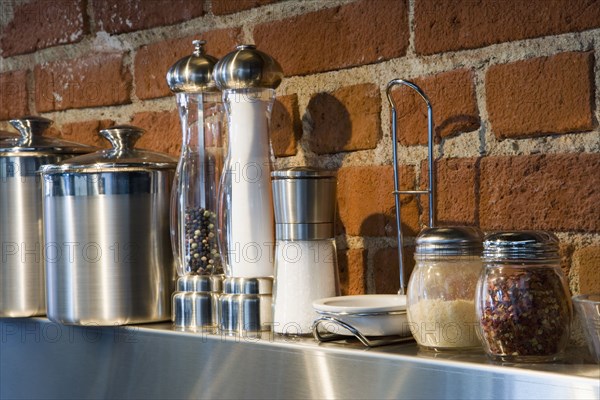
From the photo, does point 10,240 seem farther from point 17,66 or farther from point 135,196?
point 17,66

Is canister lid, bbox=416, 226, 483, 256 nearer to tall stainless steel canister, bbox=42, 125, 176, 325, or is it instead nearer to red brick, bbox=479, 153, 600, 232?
red brick, bbox=479, 153, 600, 232

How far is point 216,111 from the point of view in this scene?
986mm

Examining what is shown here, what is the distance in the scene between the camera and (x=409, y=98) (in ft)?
3.02

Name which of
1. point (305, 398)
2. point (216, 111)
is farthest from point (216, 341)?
point (216, 111)

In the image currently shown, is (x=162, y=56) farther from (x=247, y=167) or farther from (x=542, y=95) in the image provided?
(x=542, y=95)

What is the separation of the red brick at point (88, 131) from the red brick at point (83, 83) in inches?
0.9

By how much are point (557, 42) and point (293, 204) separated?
0.90 ft

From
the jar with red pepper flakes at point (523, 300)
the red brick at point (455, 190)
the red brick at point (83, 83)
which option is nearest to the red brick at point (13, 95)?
the red brick at point (83, 83)

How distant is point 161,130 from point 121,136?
0.16 meters

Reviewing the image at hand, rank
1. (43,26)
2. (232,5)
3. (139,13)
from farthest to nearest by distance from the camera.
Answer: (43,26), (139,13), (232,5)

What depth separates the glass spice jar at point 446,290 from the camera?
76 cm

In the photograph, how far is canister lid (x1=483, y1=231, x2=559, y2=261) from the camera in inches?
28.0

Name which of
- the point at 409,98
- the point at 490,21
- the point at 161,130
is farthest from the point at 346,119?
the point at 161,130

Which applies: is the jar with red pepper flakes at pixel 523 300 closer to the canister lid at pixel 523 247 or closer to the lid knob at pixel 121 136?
the canister lid at pixel 523 247
